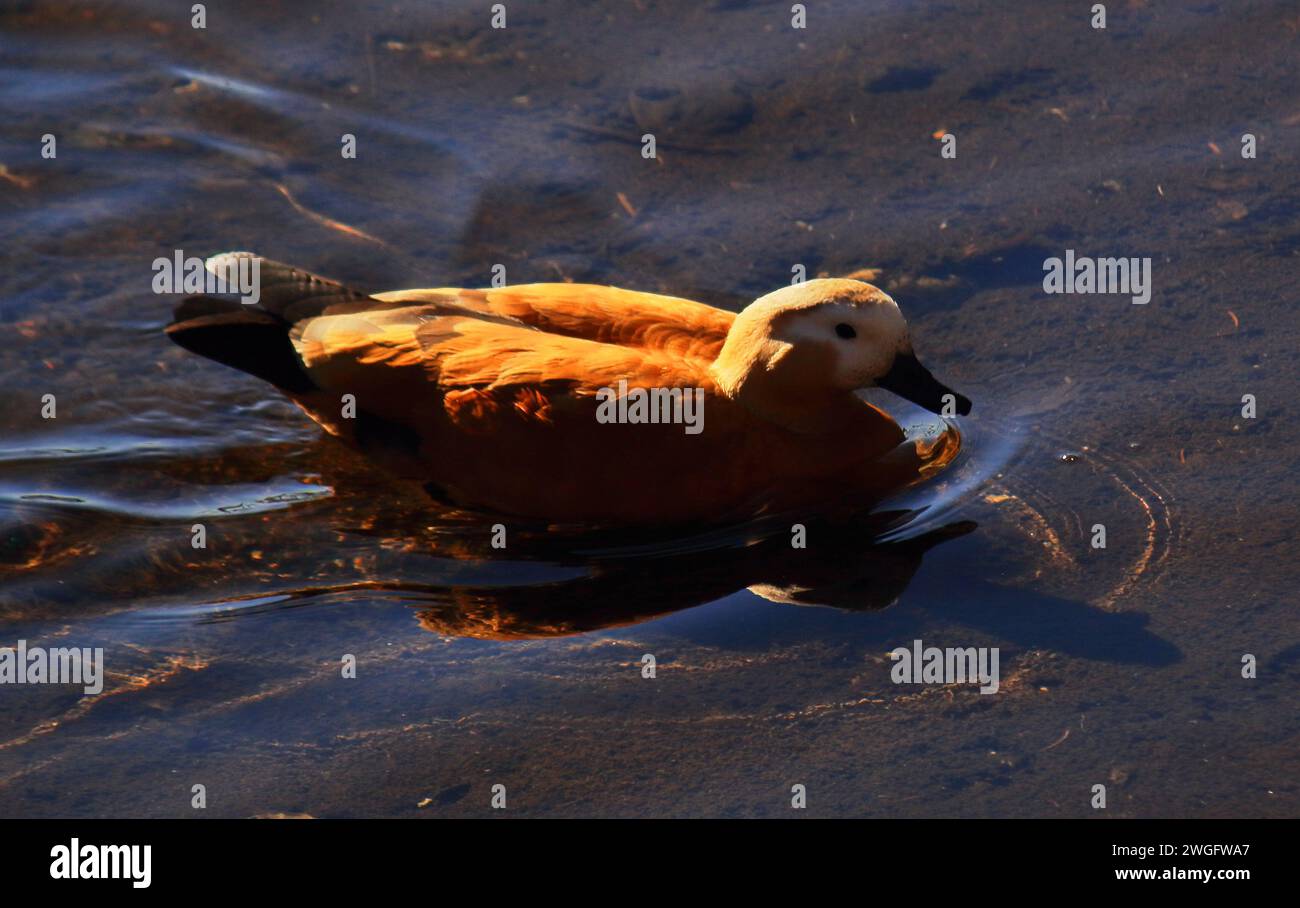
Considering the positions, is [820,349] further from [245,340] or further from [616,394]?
[245,340]

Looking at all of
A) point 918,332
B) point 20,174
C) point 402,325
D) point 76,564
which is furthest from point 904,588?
point 20,174

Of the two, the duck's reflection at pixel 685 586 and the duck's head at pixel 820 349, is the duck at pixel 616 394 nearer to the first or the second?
the duck's head at pixel 820 349

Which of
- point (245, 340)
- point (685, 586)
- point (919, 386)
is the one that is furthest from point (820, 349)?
point (245, 340)

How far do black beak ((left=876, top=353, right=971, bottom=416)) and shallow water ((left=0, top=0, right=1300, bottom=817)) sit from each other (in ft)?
1.34

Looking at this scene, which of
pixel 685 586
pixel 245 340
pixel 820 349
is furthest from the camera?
pixel 245 340

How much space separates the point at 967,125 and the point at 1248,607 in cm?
379

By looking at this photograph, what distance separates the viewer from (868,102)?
9.11m

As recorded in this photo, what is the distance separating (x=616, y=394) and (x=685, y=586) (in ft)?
2.50

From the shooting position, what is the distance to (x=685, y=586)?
6230mm

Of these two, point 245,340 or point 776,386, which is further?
point 245,340

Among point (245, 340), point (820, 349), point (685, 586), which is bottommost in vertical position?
point (685, 586)

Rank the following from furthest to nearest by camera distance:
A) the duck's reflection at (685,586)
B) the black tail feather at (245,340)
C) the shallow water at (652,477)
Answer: the black tail feather at (245,340) → the duck's reflection at (685,586) → the shallow water at (652,477)

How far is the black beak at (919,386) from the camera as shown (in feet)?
21.3

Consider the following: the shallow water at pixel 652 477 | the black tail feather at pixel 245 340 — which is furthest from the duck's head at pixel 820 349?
the black tail feather at pixel 245 340
